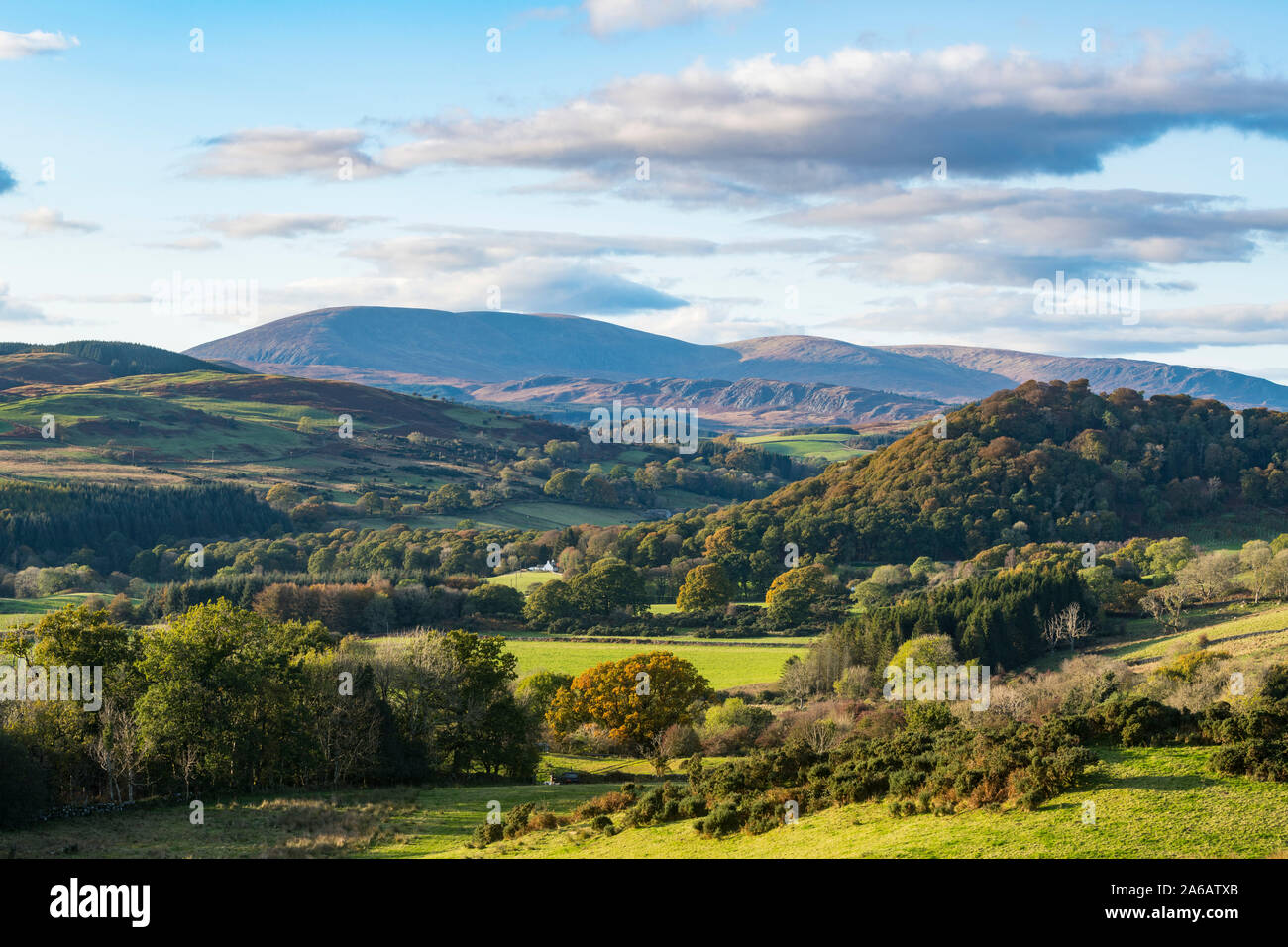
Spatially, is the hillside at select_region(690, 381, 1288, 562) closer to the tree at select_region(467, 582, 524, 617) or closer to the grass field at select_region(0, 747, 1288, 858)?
the tree at select_region(467, 582, 524, 617)

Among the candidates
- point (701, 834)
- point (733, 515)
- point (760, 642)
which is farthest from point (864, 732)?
point (733, 515)

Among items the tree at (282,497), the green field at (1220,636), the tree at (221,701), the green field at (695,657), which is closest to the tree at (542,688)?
the green field at (695,657)

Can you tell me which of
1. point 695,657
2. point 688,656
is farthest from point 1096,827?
point 695,657

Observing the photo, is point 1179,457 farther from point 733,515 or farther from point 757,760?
point 757,760

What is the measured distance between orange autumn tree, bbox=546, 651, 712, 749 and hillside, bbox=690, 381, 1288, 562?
73.4 metres

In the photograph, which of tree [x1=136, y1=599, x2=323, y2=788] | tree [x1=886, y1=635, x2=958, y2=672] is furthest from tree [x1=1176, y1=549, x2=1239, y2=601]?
tree [x1=136, y1=599, x2=323, y2=788]

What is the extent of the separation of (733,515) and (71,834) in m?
128

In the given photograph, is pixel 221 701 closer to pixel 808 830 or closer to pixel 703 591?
pixel 808 830

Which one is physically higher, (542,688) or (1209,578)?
(1209,578)

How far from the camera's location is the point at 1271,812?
20.8 meters

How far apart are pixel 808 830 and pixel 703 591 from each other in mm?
86894

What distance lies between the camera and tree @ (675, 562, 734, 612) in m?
112

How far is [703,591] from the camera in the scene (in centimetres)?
11188
